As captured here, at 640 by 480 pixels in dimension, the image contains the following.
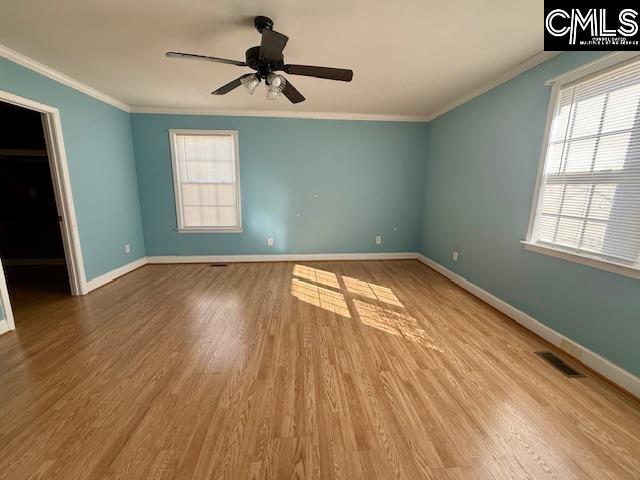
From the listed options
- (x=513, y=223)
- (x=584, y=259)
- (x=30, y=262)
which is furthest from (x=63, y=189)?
(x=584, y=259)

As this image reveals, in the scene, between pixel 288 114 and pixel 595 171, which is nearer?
pixel 595 171

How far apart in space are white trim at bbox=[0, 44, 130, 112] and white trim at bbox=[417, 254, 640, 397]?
5.66m

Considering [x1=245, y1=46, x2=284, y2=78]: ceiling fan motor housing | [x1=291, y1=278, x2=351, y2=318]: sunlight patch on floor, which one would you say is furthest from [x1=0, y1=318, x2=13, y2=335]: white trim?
[x1=245, y1=46, x2=284, y2=78]: ceiling fan motor housing

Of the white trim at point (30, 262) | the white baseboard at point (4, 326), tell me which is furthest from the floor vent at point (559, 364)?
the white trim at point (30, 262)

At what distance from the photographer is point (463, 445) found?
1.29m

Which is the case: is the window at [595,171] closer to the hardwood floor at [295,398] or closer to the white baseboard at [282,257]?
the hardwood floor at [295,398]

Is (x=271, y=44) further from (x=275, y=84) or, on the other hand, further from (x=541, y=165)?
(x=541, y=165)

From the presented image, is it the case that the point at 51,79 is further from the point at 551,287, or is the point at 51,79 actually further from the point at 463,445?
the point at 551,287

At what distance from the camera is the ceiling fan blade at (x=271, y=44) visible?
158cm

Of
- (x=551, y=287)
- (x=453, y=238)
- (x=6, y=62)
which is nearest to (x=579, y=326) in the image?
(x=551, y=287)

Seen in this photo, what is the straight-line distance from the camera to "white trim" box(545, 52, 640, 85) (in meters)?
1.71

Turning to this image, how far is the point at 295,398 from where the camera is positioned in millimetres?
1572

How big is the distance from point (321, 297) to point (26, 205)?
18.2 feet

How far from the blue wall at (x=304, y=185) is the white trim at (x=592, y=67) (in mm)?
2382
